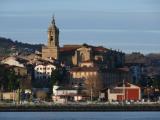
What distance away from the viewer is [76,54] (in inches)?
5738

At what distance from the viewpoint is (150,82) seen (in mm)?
132875

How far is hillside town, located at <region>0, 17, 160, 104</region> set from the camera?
383ft

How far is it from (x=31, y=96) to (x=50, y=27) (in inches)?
921

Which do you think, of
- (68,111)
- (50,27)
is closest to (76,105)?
(68,111)

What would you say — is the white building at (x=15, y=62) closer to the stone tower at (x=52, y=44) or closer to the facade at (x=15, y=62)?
the facade at (x=15, y=62)

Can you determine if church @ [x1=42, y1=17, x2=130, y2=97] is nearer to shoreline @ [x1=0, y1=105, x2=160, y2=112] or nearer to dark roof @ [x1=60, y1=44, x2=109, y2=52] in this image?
dark roof @ [x1=60, y1=44, x2=109, y2=52]

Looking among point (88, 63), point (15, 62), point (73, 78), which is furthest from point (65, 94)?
point (15, 62)

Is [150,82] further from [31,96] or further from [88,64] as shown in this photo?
[31,96]

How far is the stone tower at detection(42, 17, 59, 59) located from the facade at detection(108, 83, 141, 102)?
2410 cm

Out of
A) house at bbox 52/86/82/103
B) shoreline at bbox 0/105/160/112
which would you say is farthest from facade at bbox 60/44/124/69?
shoreline at bbox 0/105/160/112

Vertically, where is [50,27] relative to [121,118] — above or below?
above

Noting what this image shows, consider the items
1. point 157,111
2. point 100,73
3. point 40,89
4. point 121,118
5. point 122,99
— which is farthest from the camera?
point 100,73

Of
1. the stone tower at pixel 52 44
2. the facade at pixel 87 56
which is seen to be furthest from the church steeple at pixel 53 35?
the facade at pixel 87 56

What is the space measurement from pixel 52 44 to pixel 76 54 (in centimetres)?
571
